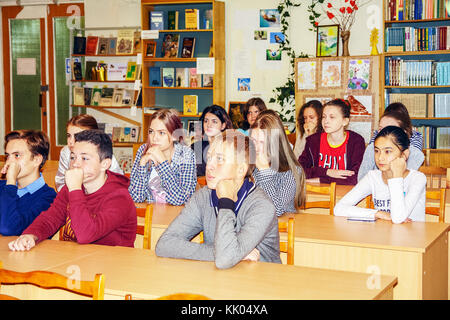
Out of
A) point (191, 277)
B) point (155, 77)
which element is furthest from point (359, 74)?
point (191, 277)

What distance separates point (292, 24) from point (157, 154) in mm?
3886

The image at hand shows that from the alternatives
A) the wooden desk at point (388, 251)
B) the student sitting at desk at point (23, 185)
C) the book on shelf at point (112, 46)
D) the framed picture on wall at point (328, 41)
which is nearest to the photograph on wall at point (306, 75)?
the framed picture on wall at point (328, 41)

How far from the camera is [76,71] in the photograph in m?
8.04

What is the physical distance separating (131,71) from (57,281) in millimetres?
6320

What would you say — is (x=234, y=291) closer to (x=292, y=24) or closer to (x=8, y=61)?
(x=292, y=24)

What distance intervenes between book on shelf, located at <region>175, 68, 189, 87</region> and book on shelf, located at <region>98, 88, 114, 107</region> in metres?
1.00

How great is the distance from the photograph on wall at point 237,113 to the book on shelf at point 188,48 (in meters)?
0.84

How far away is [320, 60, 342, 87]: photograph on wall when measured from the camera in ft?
21.0

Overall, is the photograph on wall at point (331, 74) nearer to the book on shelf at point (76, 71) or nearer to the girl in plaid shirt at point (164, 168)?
the girl in plaid shirt at point (164, 168)

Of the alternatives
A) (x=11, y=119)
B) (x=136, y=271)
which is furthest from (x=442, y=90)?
(x=11, y=119)

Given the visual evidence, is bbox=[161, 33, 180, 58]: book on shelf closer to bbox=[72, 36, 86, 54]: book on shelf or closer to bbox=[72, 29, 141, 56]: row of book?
bbox=[72, 29, 141, 56]: row of book

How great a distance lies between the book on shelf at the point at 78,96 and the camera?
8.07 metres

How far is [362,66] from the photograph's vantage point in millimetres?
6320

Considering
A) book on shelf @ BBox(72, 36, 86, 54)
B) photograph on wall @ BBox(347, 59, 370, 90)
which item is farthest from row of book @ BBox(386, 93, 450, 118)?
book on shelf @ BBox(72, 36, 86, 54)
